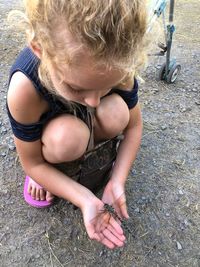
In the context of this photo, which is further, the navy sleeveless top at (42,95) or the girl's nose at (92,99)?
the navy sleeveless top at (42,95)

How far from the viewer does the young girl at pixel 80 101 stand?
2.76 feet

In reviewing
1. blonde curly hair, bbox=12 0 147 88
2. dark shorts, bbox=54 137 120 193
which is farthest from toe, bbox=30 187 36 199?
blonde curly hair, bbox=12 0 147 88

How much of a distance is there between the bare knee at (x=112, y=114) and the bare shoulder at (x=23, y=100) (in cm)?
20

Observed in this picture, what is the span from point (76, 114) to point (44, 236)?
0.46 metres

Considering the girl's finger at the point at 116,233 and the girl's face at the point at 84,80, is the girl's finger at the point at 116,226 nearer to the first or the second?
the girl's finger at the point at 116,233

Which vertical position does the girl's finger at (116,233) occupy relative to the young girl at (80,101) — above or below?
below

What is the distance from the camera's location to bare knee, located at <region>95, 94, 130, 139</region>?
131cm

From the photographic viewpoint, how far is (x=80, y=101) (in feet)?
3.55

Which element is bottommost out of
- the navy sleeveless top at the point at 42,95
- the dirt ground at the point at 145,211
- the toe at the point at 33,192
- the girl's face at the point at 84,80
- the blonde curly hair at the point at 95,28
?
the dirt ground at the point at 145,211

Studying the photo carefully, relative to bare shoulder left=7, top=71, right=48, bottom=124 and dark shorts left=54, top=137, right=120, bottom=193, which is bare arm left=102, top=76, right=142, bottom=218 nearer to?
dark shorts left=54, top=137, right=120, bottom=193

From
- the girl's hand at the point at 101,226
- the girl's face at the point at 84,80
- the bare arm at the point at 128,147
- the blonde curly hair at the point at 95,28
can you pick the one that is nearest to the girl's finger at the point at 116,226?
the girl's hand at the point at 101,226

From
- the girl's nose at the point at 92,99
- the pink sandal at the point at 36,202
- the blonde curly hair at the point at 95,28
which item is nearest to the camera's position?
the blonde curly hair at the point at 95,28

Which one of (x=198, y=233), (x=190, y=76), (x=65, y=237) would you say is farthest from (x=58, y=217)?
(x=190, y=76)

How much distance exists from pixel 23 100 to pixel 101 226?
0.44 metres
